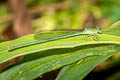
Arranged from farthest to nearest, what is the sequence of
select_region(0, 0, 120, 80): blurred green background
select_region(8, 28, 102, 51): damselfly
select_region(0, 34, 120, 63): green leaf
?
select_region(0, 0, 120, 80): blurred green background < select_region(8, 28, 102, 51): damselfly < select_region(0, 34, 120, 63): green leaf

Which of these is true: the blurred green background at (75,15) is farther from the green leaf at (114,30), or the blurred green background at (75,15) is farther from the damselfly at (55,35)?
the green leaf at (114,30)

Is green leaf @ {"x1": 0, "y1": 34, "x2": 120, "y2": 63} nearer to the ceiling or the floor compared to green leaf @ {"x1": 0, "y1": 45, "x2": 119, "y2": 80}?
nearer to the ceiling

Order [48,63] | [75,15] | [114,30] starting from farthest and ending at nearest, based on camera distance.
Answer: [75,15], [114,30], [48,63]

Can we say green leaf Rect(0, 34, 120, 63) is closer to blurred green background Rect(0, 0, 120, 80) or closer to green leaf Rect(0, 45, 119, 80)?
green leaf Rect(0, 45, 119, 80)

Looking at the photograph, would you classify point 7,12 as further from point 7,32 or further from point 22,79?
point 22,79

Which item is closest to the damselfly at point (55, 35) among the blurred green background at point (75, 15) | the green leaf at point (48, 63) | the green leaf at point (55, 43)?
the green leaf at point (55, 43)

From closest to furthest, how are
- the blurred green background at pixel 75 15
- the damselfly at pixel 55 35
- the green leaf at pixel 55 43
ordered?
the green leaf at pixel 55 43 < the damselfly at pixel 55 35 < the blurred green background at pixel 75 15

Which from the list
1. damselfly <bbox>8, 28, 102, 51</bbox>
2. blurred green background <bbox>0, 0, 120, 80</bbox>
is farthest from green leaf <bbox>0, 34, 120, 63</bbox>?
blurred green background <bbox>0, 0, 120, 80</bbox>

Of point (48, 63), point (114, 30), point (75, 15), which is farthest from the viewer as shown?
point (75, 15)

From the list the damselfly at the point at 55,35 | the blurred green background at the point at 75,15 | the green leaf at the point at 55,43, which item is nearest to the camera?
the green leaf at the point at 55,43

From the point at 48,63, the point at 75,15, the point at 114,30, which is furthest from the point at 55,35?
the point at 75,15

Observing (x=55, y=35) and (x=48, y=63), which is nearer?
(x=48, y=63)

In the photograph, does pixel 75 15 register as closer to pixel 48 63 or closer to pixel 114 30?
pixel 114 30
